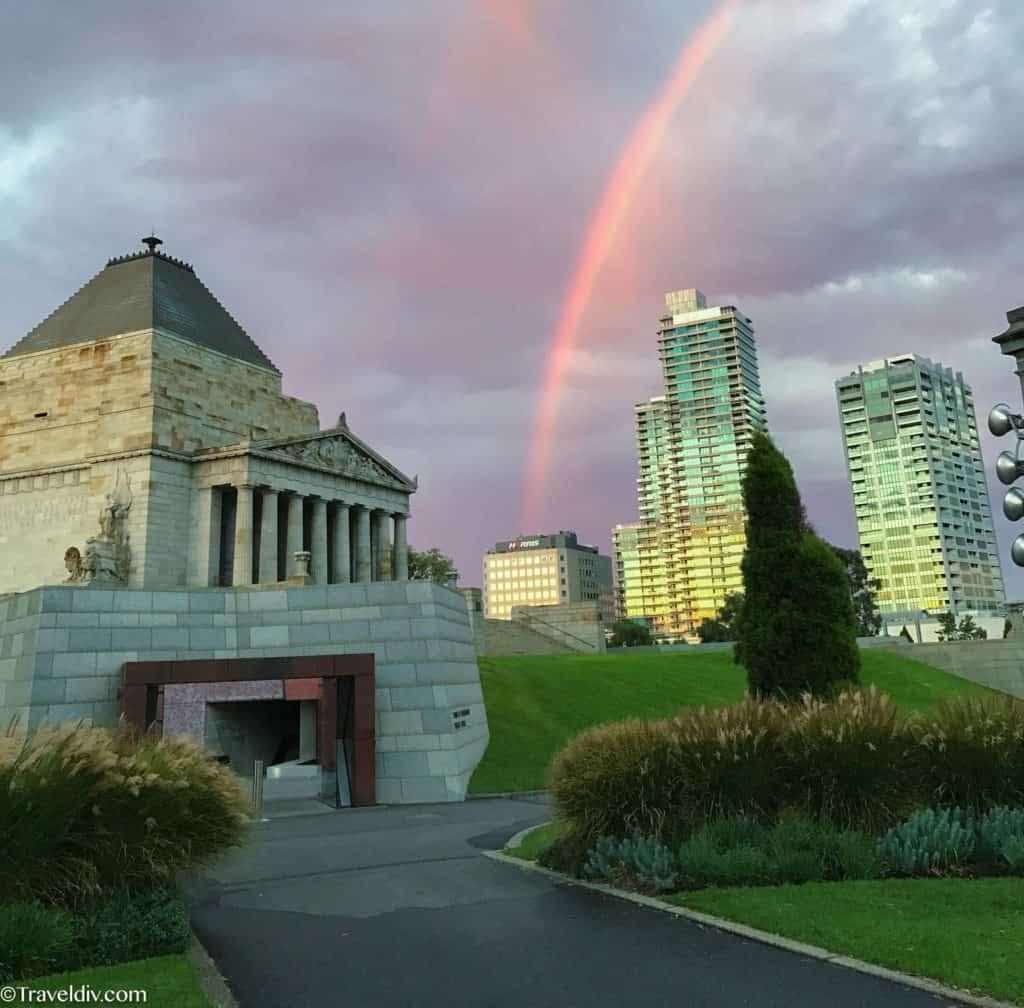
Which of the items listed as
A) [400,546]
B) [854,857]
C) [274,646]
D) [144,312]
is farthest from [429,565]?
[854,857]

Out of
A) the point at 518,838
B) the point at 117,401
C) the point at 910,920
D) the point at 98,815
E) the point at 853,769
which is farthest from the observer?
the point at 117,401

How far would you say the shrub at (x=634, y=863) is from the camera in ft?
38.8

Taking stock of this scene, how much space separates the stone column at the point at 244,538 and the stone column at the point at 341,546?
28.6 feet

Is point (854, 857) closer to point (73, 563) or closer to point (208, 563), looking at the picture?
point (73, 563)

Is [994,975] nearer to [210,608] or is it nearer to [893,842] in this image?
[893,842]

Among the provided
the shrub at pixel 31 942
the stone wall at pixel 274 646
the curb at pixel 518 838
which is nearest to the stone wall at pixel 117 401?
the stone wall at pixel 274 646

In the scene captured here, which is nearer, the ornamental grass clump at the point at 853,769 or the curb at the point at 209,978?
the curb at the point at 209,978

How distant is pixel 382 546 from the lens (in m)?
65.8

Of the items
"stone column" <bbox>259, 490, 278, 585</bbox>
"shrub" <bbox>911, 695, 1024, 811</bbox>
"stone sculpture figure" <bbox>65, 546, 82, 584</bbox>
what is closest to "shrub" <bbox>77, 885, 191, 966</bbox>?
"shrub" <bbox>911, 695, 1024, 811</bbox>

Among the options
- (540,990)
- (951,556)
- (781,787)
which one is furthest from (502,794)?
(951,556)

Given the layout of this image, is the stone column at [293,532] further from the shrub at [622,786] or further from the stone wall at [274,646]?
the shrub at [622,786]

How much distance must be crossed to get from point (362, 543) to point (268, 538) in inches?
403

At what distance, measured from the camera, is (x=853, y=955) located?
28.1ft

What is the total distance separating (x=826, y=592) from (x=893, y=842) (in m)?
7.93
